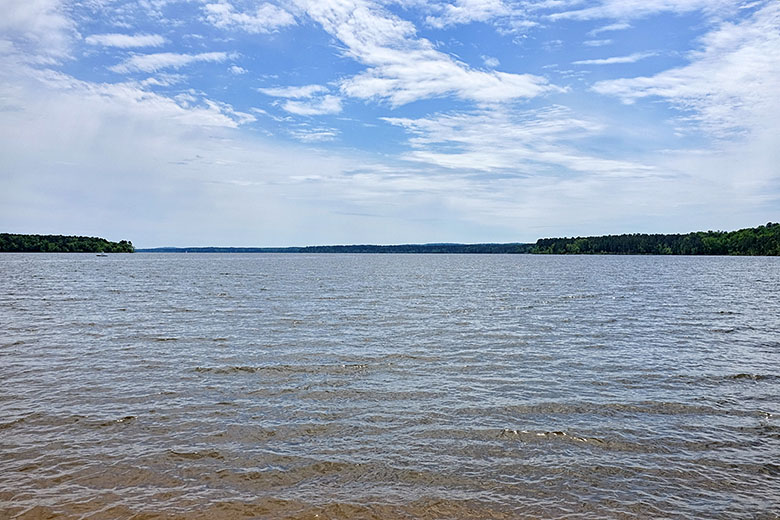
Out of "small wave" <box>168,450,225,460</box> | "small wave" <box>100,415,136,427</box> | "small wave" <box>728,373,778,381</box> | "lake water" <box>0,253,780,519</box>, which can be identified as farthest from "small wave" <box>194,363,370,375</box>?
"small wave" <box>728,373,778,381</box>

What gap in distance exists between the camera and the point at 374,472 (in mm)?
8984

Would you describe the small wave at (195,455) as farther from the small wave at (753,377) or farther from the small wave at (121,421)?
the small wave at (753,377)

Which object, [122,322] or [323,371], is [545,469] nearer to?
[323,371]

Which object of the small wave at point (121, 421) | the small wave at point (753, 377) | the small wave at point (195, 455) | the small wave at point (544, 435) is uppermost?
the small wave at point (753, 377)

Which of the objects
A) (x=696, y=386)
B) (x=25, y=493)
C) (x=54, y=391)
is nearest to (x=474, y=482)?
(x=25, y=493)

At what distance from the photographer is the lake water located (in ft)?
26.6

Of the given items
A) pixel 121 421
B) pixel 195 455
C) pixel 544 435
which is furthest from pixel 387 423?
pixel 121 421

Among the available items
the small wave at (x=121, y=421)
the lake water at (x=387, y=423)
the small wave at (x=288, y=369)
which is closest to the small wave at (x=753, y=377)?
the lake water at (x=387, y=423)

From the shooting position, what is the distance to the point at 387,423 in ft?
37.4

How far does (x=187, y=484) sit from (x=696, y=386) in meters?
13.4

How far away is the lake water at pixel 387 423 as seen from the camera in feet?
26.6

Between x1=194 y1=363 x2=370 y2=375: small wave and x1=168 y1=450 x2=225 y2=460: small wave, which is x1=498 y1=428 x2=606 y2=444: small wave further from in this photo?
x1=194 y1=363 x2=370 y2=375: small wave

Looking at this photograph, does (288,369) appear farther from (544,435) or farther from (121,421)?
(544,435)

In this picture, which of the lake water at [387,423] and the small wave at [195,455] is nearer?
the lake water at [387,423]
